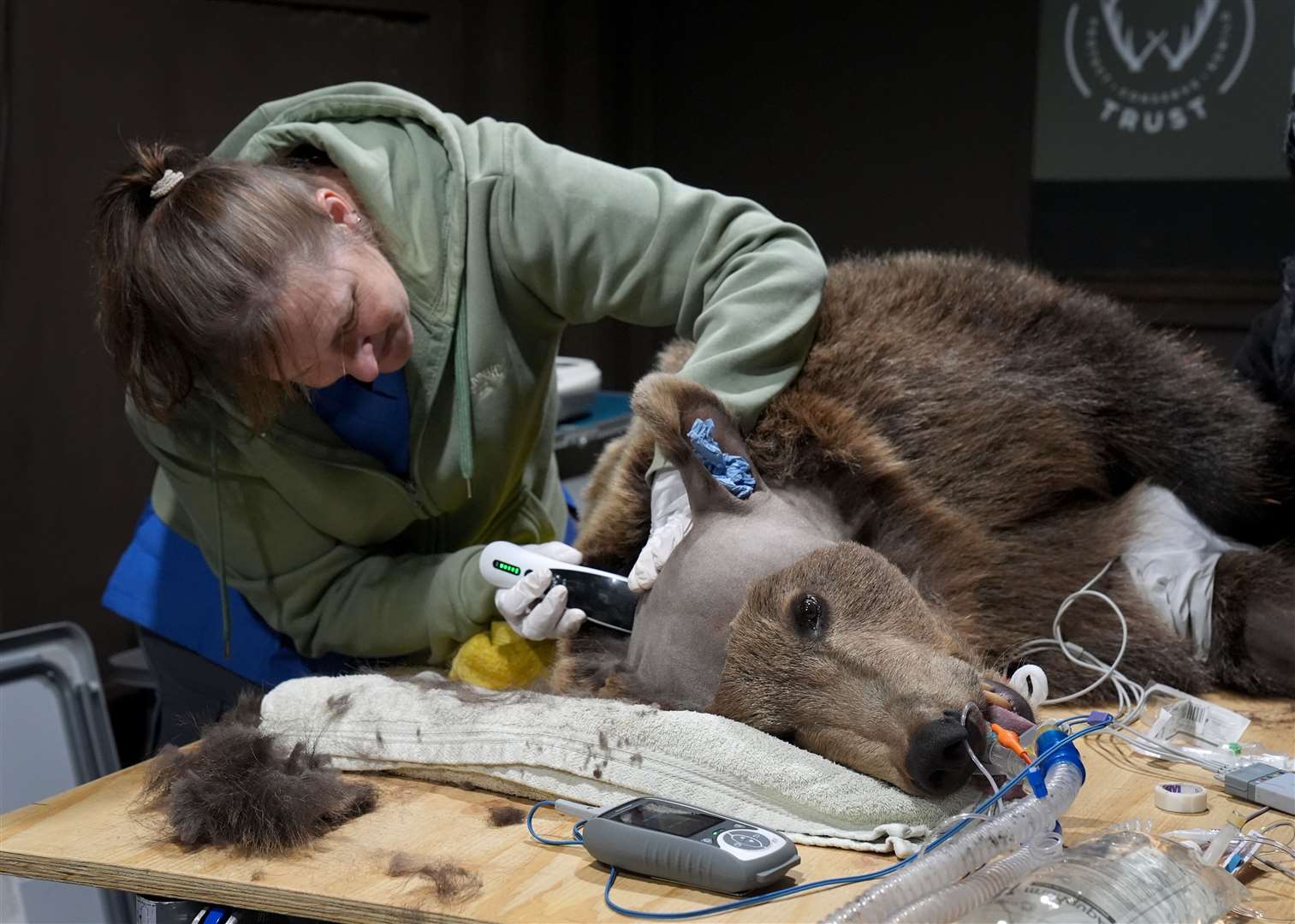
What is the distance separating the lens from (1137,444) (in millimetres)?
1642

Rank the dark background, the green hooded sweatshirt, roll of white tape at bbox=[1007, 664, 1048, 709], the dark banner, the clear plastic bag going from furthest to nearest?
the dark banner < the dark background < the green hooded sweatshirt < roll of white tape at bbox=[1007, 664, 1048, 709] < the clear plastic bag

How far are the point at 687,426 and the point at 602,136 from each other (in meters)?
2.16

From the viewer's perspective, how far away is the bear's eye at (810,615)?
47.3 inches

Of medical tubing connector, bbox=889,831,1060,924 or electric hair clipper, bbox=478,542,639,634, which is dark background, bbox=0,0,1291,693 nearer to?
electric hair clipper, bbox=478,542,639,634

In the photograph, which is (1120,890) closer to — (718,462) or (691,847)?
(691,847)

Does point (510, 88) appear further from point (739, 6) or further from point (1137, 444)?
point (1137, 444)

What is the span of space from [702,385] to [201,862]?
2.15 feet

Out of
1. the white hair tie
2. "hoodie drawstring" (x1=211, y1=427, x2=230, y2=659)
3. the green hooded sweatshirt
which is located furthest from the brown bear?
the white hair tie

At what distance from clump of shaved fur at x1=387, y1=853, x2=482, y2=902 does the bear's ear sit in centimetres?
47

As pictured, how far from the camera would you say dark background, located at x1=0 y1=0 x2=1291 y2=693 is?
2295mm

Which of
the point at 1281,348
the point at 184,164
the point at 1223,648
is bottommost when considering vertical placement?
the point at 1223,648

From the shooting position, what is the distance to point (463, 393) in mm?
1620

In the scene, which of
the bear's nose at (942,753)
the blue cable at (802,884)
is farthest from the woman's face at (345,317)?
the bear's nose at (942,753)

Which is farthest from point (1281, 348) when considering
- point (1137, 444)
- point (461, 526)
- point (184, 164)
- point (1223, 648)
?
point (184, 164)
